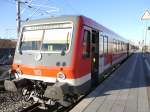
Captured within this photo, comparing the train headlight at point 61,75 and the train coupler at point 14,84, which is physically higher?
the train headlight at point 61,75

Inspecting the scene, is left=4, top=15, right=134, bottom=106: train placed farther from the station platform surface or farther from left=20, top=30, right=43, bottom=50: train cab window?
the station platform surface

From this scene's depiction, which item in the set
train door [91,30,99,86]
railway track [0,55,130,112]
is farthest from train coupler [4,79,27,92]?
train door [91,30,99,86]

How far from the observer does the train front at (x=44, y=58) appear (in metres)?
8.61

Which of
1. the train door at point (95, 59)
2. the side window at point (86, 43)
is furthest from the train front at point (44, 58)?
the train door at point (95, 59)

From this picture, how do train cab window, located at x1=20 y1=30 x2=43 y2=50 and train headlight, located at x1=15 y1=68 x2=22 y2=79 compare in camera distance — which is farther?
train headlight, located at x1=15 y1=68 x2=22 y2=79

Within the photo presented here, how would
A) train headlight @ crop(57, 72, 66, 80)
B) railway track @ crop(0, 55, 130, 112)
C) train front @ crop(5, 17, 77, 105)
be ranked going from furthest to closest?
railway track @ crop(0, 55, 130, 112) < train front @ crop(5, 17, 77, 105) < train headlight @ crop(57, 72, 66, 80)

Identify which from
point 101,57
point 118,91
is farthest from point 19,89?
point 101,57

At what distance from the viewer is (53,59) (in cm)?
883

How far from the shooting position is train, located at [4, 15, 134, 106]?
848 cm

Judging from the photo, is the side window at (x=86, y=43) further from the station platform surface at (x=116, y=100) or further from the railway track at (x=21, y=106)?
the railway track at (x=21, y=106)

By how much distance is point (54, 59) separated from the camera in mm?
8805

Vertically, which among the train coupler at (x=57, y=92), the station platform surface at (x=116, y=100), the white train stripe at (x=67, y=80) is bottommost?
the station platform surface at (x=116, y=100)

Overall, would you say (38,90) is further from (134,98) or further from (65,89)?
(134,98)

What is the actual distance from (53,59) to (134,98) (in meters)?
2.76
